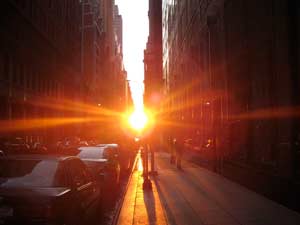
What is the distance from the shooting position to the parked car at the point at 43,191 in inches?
278

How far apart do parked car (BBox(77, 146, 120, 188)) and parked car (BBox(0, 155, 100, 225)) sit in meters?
5.75

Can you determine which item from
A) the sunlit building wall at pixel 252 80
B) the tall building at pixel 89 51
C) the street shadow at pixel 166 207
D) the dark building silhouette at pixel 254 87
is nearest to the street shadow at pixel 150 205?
the street shadow at pixel 166 207

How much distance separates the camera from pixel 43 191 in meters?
7.42

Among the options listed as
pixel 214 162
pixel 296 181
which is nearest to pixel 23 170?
pixel 296 181

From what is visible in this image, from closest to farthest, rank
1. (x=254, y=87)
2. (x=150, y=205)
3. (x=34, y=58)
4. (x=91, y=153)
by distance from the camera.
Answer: (x=150, y=205)
(x=91, y=153)
(x=254, y=87)
(x=34, y=58)

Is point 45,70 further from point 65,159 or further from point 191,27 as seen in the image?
point 65,159

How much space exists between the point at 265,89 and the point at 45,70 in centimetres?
4037

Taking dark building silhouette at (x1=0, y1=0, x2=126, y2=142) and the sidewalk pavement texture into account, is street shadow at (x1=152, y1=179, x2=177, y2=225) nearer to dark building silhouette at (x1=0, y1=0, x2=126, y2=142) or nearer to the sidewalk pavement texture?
the sidewalk pavement texture

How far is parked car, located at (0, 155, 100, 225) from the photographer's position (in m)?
7.06

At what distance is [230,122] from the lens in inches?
843

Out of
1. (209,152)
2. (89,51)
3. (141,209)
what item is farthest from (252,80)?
(89,51)

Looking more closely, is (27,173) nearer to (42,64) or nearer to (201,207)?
(201,207)

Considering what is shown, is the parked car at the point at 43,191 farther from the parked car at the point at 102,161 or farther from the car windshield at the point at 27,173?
the parked car at the point at 102,161

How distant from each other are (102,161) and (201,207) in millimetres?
3750
